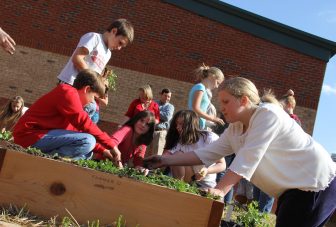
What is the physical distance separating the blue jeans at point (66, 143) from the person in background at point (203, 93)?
8.02 ft

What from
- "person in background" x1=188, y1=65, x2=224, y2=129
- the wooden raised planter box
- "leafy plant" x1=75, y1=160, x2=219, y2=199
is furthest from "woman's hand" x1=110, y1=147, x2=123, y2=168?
"person in background" x1=188, y1=65, x2=224, y2=129

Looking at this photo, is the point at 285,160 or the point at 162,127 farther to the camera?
the point at 162,127

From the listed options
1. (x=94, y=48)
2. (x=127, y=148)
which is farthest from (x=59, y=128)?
(x=127, y=148)

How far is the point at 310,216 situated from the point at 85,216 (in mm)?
1570

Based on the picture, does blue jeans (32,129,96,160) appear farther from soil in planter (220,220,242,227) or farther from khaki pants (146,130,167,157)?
khaki pants (146,130,167,157)

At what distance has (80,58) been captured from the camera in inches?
223

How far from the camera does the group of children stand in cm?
350

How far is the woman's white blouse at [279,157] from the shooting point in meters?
3.41

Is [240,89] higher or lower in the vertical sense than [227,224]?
higher

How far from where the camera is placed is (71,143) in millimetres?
4738

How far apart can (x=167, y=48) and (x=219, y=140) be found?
11.8 meters

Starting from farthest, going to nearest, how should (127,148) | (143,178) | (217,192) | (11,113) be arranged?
(11,113)
(127,148)
(143,178)
(217,192)

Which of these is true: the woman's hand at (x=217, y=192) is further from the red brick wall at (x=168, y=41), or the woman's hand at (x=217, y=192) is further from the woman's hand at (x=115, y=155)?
the red brick wall at (x=168, y=41)

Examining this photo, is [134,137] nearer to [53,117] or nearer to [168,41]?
[53,117]
